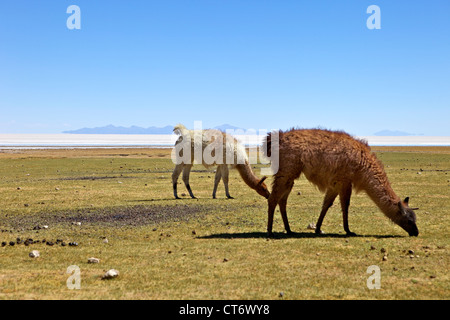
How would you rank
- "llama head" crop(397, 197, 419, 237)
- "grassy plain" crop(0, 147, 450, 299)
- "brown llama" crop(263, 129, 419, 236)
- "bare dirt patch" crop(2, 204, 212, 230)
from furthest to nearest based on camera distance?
"bare dirt patch" crop(2, 204, 212, 230) < "brown llama" crop(263, 129, 419, 236) < "llama head" crop(397, 197, 419, 237) < "grassy plain" crop(0, 147, 450, 299)

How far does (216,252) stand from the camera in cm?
988

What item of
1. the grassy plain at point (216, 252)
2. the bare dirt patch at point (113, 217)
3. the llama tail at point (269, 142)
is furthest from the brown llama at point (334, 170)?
the bare dirt patch at point (113, 217)

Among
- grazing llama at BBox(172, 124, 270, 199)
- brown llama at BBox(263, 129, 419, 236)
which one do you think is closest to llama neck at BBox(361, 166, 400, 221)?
brown llama at BBox(263, 129, 419, 236)

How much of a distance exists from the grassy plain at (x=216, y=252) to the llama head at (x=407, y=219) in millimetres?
251

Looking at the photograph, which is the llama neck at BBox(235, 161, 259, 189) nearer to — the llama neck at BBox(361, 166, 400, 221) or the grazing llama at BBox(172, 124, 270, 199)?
the grazing llama at BBox(172, 124, 270, 199)

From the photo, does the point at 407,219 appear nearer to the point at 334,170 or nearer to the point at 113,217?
the point at 334,170

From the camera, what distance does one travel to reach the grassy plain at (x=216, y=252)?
723cm

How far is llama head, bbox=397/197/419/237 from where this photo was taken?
37.3 ft

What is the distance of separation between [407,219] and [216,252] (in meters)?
5.25

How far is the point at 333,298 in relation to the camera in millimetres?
6758

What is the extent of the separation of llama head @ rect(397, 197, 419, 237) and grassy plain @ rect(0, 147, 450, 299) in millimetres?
251

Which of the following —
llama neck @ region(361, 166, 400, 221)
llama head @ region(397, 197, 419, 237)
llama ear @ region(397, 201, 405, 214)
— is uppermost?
llama neck @ region(361, 166, 400, 221)
